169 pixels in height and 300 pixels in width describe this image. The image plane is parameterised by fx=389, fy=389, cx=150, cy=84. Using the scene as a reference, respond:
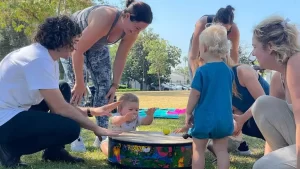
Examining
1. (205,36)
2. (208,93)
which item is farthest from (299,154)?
(205,36)

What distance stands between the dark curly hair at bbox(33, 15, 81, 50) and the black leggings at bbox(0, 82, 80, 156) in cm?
50

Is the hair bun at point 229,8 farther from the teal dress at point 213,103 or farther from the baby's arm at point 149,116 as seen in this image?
the teal dress at point 213,103

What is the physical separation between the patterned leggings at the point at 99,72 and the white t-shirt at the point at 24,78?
1.11 metres

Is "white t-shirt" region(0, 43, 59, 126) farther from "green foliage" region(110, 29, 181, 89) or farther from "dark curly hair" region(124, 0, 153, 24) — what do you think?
"green foliage" region(110, 29, 181, 89)

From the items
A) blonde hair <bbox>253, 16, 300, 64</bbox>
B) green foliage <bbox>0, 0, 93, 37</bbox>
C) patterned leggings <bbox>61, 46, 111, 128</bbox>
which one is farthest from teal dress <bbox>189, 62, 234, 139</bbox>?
green foliage <bbox>0, 0, 93, 37</bbox>

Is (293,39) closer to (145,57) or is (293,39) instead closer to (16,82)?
(16,82)

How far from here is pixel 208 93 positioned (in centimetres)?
254

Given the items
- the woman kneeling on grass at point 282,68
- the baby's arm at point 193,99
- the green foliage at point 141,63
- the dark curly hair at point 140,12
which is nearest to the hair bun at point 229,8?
the dark curly hair at point 140,12

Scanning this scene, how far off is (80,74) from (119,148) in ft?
3.26

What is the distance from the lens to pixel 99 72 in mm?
3928

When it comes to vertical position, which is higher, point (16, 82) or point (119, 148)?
point (16, 82)

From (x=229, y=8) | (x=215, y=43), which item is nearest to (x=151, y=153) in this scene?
(x=215, y=43)

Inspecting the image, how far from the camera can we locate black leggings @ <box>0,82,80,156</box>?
2695mm

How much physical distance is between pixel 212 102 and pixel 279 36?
2.08 ft
